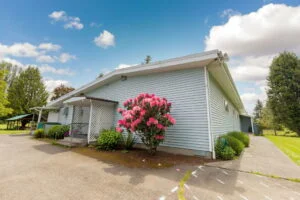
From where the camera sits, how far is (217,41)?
272 inches

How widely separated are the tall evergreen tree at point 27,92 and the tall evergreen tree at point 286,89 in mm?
43284

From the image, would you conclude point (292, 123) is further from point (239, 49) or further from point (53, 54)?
point (53, 54)

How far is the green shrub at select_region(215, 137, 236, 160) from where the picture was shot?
5.07 meters

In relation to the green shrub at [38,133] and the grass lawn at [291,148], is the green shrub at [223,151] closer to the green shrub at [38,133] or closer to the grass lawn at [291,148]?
Result: the grass lawn at [291,148]

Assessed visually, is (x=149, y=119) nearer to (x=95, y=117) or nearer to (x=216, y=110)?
(x=216, y=110)

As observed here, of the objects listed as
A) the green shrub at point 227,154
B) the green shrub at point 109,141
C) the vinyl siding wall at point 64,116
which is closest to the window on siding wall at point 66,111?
the vinyl siding wall at point 64,116

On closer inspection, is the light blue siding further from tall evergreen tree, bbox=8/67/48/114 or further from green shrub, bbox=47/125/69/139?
tall evergreen tree, bbox=8/67/48/114

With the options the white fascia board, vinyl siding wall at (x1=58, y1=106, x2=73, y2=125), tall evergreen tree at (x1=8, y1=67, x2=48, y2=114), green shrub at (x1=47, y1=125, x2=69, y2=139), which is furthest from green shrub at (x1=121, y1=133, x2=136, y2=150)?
tall evergreen tree at (x1=8, y1=67, x2=48, y2=114)

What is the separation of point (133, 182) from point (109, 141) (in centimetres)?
375

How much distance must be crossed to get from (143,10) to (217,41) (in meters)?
4.94

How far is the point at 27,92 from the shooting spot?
2502cm

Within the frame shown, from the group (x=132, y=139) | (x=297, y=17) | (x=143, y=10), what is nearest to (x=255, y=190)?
(x=132, y=139)

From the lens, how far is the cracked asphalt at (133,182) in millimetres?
2598

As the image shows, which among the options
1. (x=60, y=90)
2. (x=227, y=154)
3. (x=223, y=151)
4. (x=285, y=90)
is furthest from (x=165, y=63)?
(x=60, y=90)
